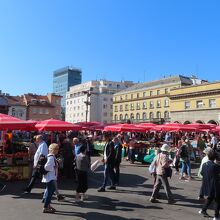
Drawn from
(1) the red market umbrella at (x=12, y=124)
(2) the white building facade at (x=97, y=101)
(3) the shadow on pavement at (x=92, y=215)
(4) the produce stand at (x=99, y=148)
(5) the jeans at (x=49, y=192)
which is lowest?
(3) the shadow on pavement at (x=92, y=215)

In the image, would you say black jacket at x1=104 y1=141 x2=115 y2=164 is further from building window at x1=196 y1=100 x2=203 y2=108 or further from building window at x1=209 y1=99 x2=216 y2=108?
building window at x1=196 y1=100 x2=203 y2=108

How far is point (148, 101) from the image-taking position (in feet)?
298

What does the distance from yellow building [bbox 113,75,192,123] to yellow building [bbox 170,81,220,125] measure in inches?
360

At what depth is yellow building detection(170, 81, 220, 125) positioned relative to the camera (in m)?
62.4

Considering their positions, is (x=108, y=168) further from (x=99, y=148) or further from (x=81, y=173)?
(x=99, y=148)

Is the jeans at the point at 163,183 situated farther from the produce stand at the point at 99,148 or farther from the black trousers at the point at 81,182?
the produce stand at the point at 99,148

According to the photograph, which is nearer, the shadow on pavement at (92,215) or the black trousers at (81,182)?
the shadow on pavement at (92,215)

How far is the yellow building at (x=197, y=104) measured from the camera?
62.4 m

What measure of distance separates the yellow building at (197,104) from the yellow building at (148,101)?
30.0 feet

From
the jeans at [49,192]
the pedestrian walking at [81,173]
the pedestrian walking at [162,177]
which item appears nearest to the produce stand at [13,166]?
the pedestrian walking at [81,173]

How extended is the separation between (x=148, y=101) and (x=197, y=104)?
996 inches

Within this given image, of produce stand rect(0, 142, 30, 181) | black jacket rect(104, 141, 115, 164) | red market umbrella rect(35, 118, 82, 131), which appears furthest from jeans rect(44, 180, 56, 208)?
red market umbrella rect(35, 118, 82, 131)

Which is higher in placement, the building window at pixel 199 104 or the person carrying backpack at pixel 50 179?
the building window at pixel 199 104

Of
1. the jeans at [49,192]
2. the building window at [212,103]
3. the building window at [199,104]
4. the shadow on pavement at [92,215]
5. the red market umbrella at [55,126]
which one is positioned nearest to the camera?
the shadow on pavement at [92,215]
